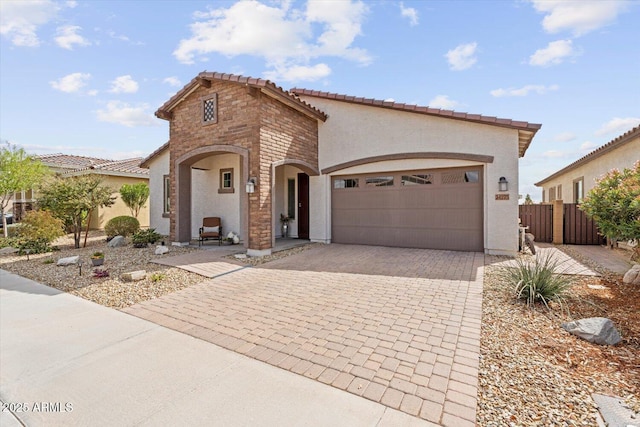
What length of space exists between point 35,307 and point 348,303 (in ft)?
18.1

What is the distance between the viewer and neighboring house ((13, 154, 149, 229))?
16.9m

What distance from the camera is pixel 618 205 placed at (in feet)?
17.5

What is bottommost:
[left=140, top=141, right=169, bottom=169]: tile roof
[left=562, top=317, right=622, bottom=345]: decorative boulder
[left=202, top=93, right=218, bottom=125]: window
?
[left=562, top=317, right=622, bottom=345]: decorative boulder

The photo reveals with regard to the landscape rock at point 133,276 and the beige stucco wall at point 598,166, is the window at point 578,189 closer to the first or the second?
the beige stucco wall at point 598,166

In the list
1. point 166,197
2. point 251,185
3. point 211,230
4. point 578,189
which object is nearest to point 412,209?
point 251,185

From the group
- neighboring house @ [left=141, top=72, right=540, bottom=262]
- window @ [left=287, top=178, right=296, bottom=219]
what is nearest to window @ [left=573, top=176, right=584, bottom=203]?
neighboring house @ [left=141, top=72, right=540, bottom=262]

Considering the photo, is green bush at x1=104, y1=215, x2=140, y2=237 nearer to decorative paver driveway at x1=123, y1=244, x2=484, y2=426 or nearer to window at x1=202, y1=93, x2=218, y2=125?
window at x1=202, y1=93, x2=218, y2=125

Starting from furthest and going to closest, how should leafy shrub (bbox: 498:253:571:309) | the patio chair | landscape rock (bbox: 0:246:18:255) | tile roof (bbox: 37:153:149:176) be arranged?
tile roof (bbox: 37:153:149:176) → the patio chair → landscape rock (bbox: 0:246:18:255) → leafy shrub (bbox: 498:253:571:309)

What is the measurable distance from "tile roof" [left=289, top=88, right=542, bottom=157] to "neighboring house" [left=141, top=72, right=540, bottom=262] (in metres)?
0.04

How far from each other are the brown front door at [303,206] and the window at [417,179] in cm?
424

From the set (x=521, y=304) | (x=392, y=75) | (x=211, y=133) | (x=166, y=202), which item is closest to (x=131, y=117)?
(x=166, y=202)

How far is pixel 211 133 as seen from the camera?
33.2ft

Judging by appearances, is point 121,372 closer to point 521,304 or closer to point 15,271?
point 521,304

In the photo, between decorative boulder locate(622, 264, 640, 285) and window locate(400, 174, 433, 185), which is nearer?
decorative boulder locate(622, 264, 640, 285)
